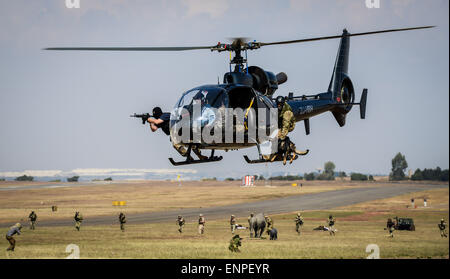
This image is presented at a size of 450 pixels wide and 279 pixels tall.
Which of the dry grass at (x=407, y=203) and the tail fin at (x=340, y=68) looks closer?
the tail fin at (x=340, y=68)

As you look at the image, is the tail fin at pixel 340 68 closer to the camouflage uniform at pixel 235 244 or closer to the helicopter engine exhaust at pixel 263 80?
the helicopter engine exhaust at pixel 263 80

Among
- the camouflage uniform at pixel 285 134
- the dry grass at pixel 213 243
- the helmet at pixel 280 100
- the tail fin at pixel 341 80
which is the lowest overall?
the dry grass at pixel 213 243

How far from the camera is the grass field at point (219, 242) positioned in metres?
32.9

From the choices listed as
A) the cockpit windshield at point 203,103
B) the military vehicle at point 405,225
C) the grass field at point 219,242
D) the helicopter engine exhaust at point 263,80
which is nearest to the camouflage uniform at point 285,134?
the helicopter engine exhaust at point 263,80

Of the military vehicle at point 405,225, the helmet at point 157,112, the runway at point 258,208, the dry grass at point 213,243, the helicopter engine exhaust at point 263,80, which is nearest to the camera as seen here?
the helmet at point 157,112

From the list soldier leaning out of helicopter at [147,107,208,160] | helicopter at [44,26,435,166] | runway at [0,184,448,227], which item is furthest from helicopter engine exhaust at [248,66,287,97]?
runway at [0,184,448,227]

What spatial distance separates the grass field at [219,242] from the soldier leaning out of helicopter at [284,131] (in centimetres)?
1131

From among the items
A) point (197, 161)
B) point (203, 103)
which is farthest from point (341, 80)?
point (197, 161)

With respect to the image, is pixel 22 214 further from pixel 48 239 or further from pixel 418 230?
pixel 418 230

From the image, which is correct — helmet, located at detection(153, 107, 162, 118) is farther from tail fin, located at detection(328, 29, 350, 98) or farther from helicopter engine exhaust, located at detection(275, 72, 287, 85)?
tail fin, located at detection(328, 29, 350, 98)

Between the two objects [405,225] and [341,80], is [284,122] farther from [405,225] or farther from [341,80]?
[405,225]

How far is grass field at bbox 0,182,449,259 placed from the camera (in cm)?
3294

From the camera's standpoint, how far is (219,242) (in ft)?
127
